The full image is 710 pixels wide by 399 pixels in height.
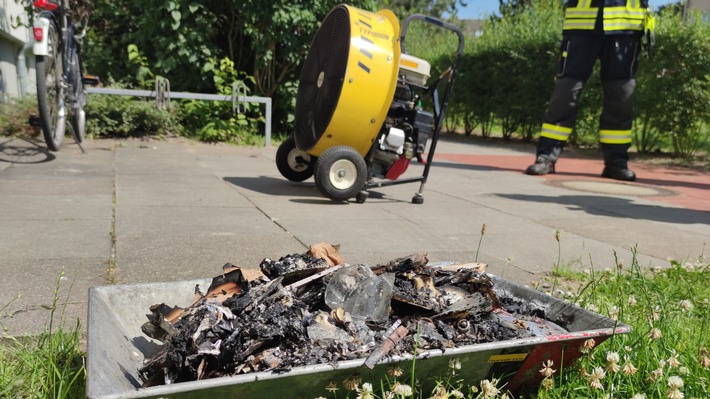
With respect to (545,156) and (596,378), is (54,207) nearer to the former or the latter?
(596,378)

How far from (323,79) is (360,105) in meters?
0.47

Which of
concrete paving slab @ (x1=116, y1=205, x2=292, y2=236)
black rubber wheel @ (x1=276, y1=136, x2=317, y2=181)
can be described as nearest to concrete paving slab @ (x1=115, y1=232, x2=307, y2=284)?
concrete paving slab @ (x1=116, y1=205, x2=292, y2=236)

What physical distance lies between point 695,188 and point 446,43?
1197 cm

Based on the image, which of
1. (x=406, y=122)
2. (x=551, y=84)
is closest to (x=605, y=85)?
(x=406, y=122)

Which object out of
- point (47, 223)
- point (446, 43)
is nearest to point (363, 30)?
point (47, 223)

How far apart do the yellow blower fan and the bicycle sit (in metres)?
2.52

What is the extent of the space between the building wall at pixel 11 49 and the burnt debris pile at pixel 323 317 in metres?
8.84

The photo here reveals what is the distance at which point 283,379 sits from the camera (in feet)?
4.62

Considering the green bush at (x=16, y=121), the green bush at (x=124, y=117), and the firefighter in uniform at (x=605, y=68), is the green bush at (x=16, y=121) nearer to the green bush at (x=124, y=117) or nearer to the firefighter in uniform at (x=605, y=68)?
the green bush at (x=124, y=117)

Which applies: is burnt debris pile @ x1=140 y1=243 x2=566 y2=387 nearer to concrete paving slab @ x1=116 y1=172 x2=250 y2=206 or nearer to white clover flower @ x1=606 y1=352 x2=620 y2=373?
white clover flower @ x1=606 y1=352 x2=620 y2=373

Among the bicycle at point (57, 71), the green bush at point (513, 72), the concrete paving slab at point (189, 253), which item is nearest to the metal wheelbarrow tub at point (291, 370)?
the concrete paving slab at point (189, 253)

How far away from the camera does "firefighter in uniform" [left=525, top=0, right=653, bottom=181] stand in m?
7.16

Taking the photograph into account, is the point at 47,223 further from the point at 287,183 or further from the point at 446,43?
the point at 446,43

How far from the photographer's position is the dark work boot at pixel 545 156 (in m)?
7.93
